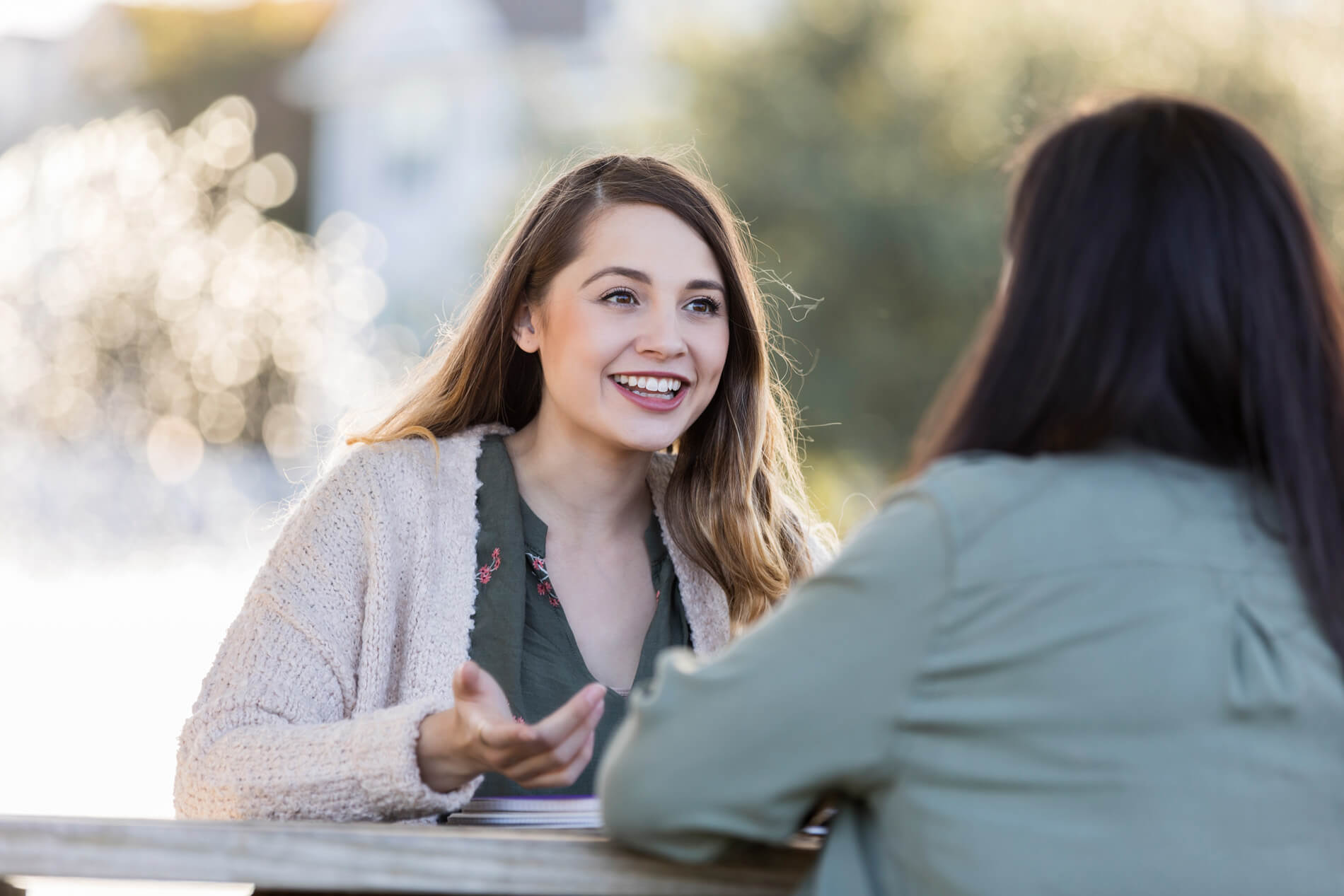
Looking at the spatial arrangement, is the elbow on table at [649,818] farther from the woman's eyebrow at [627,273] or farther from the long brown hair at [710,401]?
the woman's eyebrow at [627,273]

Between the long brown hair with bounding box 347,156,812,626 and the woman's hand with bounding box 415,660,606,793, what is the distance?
0.92 meters

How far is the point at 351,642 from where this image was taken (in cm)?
209

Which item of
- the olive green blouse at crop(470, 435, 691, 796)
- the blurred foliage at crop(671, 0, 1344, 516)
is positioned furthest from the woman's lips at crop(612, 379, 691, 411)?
the blurred foliage at crop(671, 0, 1344, 516)

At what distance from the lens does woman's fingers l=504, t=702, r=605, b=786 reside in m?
1.30

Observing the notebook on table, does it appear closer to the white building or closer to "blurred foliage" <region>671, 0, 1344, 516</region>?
"blurred foliage" <region>671, 0, 1344, 516</region>

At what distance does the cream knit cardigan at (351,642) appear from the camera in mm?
1659

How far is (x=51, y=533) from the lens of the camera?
674 inches

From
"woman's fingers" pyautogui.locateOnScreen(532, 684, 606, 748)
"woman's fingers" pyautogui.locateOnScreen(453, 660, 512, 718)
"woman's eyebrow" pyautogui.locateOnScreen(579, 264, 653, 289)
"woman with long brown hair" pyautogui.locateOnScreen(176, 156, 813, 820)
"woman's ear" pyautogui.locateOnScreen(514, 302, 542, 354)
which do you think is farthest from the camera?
"woman's ear" pyautogui.locateOnScreen(514, 302, 542, 354)

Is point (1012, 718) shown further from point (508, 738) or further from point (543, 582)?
point (543, 582)

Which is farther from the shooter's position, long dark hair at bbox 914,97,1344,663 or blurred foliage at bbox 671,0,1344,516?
blurred foliage at bbox 671,0,1344,516

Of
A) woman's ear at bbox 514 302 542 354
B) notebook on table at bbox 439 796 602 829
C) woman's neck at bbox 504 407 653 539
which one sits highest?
woman's ear at bbox 514 302 542 354

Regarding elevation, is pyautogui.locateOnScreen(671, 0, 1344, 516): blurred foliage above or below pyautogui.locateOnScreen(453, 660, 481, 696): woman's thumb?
above

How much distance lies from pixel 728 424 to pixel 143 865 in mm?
1596

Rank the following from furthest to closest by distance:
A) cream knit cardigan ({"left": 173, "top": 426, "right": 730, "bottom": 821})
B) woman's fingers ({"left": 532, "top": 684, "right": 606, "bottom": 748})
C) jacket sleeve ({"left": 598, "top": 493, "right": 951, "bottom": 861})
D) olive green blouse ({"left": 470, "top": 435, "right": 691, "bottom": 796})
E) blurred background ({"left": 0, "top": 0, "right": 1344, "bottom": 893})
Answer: blurred background ({"left": 0, "top": 0, "right": 1344, "bottom": 893})
olive green blouse ({"left": 470, "top": 435, "right": 691, "bottom": 796})
cream knit cardigan ({"left": 173, "top": 426, "right": 730, "bottom": 821})
woman's fingers ({"left": 532, "top": 684, "right": 606, "bottom": 748})
jacket sleeve ({"left": 598, "top": 493, "right": 951, "bottom": 861})
